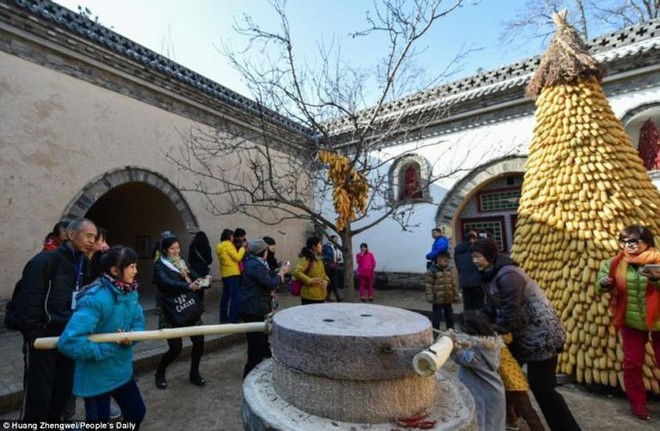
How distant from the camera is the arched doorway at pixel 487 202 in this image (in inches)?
361

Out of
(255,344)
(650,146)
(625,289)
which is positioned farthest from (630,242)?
(650,146)

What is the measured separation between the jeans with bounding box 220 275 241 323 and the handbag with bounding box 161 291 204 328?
2.35 metres

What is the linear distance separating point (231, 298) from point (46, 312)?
361cm

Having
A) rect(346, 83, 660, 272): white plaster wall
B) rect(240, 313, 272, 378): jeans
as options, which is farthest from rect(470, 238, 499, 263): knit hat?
rect(346, 83, 660, 272): white plaster wall

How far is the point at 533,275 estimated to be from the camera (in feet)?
13.6

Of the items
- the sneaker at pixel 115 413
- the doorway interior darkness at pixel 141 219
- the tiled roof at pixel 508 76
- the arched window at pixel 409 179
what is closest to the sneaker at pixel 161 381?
the sneaker at pixel 115 413

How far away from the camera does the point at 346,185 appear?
6.01m

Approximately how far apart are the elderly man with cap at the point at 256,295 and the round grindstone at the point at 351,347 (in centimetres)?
188

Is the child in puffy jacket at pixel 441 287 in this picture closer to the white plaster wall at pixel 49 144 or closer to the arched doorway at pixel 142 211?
the arched doorway at pixel 142 211

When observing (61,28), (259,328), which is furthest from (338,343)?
(61,28)

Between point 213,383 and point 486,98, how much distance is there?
910cm

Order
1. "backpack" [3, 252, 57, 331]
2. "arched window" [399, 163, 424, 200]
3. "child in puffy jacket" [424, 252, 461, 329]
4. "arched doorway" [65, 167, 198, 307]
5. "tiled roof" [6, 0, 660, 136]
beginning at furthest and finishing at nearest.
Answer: "arched window" [399, 163, 424, 200], "arched doorway" [65, 167, 198, 307], "tiled roof" [6, 0, 660, 136], "child in puffy jacket" [424, 252, 461, 329], "backpack" [3, 252, 57, 331]

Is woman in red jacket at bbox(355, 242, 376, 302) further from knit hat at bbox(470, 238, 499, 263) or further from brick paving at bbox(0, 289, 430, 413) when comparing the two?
knit hat at bbox(470, 238, 499, 263)

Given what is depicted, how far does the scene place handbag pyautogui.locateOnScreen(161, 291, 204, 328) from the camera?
3523 mm
